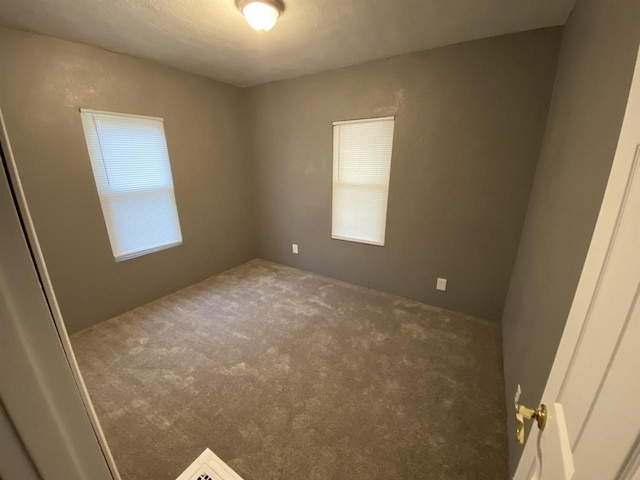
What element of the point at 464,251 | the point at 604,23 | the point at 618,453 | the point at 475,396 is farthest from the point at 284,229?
the point at 618,453

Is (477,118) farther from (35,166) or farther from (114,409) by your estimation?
(35,166)

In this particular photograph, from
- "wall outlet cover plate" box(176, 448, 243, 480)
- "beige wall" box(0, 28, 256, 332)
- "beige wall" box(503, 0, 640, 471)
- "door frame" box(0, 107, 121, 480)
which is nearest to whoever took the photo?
"door frame" box(0, 107, 121, 480)

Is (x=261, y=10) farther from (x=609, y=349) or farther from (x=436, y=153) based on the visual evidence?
(x=609, y=349)

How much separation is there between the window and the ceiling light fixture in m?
1.28

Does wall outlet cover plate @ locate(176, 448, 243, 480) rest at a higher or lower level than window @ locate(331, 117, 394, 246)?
lower

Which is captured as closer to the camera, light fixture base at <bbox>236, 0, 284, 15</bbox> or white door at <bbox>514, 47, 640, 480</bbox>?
white door at <bbox>514, 47, 640, 480</bbox>

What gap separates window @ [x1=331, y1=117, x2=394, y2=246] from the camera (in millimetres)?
2654

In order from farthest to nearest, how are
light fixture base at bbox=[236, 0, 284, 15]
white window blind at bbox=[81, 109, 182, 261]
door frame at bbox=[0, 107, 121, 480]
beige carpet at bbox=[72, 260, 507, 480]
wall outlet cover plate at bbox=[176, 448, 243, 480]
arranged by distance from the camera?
white window blind at bbox=[81, 109, 182, 261] < light fixture base at bbox=[236, 0, 284, 15] < beige carpet at bbox=[72, 260, 507, 480] < wall outlet cover plate at bbox=[176, 448, 243, 480] < door frame at bbox=[0, 107, 121, 480]

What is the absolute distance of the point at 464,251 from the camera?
2461 millimetres

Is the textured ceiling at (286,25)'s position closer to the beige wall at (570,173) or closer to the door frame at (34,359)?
the beige wall at (570,173)

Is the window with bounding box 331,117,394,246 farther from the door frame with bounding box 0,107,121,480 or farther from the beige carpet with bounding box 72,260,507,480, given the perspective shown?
the door frame with bounding box 0,107,121,480

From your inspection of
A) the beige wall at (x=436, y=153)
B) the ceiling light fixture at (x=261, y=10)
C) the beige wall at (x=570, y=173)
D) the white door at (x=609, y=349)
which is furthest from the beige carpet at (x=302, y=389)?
the ceiling light fixture at (x=261, y=10)

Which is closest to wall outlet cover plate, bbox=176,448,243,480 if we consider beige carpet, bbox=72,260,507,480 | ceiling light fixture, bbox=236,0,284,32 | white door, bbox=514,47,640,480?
beige carpet, bbox=72,260,507,480

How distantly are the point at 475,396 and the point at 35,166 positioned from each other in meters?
3.56
